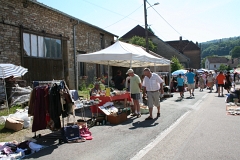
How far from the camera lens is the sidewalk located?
15.3 ft

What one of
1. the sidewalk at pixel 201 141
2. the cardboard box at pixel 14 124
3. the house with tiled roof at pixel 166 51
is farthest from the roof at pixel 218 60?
the cardboard box at pixel 14 124

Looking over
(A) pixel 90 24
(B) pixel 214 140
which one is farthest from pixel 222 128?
(A) pixel 90 24

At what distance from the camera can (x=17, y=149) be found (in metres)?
5.18

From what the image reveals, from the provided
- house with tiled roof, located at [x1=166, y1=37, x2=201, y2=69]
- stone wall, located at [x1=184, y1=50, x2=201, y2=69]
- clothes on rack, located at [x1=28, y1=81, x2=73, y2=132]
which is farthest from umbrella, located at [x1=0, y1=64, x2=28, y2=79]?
stone wall, located at [x1=184, y1=50, x2=201, y2=69]

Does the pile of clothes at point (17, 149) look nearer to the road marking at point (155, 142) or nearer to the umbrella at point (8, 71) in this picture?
the road marking at point (155, 142)

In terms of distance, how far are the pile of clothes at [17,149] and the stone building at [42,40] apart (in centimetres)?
780

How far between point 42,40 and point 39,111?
991cm

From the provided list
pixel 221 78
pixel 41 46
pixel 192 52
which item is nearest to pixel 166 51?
pixel 192 52

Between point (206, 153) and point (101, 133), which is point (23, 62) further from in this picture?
point (206, 153)

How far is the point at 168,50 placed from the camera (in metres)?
46.5

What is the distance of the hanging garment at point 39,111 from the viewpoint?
6.00 m

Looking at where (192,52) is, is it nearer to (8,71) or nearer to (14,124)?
(8,71)

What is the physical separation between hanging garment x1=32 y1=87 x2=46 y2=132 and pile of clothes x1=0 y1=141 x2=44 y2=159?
2.07 ft

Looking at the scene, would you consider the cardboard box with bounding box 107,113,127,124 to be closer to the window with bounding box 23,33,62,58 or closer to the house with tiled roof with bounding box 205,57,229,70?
the window with bounding box 23,33,62,58
